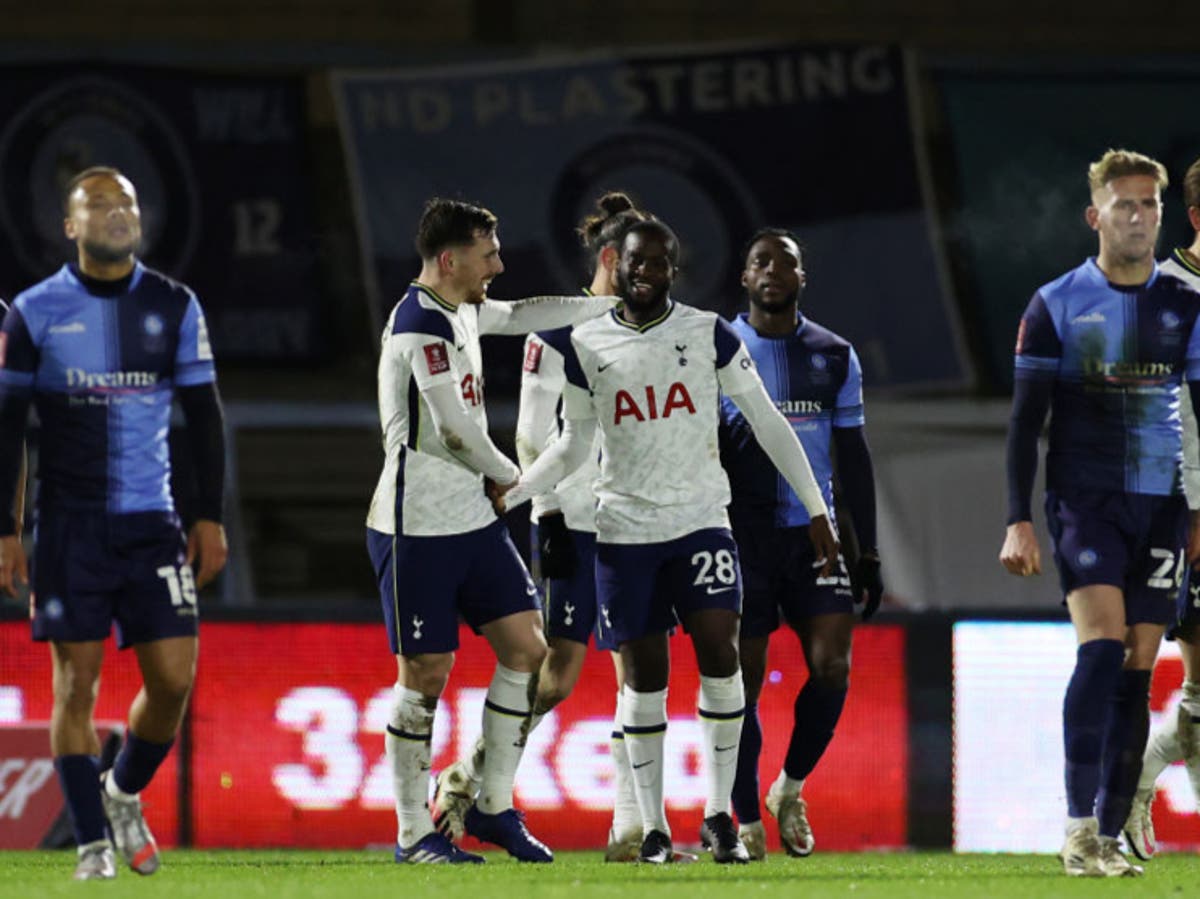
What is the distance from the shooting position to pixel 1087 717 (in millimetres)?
7398


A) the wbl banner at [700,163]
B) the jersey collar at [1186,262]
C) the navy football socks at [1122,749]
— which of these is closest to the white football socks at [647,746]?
the navy football socks at [1122,749]

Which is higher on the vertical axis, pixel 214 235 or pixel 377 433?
pixel 214 235

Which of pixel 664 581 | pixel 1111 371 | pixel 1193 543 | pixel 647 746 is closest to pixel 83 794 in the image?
pixel 647 746

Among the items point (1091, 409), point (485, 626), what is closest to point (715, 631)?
point (485, 626)

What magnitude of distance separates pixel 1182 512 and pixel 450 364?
2.27 meters

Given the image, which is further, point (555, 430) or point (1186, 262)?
point (555, 430)

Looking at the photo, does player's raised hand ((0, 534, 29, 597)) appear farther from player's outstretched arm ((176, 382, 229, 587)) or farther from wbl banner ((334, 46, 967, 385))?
wbl banner ((334, 46, 967, 385))

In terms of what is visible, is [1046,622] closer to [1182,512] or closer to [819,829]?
[819,829]

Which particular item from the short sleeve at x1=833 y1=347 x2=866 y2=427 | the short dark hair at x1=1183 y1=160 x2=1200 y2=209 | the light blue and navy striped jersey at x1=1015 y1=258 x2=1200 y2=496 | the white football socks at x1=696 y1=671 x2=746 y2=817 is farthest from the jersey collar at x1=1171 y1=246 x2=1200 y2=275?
the white football socks at x1=696 y1=671 x2=746 y2=817

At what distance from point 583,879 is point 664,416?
146 centimetres

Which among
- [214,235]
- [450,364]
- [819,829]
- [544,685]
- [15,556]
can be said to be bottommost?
[819,829]

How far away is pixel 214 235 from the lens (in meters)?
15.4

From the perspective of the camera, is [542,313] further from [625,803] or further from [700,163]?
[700,163]

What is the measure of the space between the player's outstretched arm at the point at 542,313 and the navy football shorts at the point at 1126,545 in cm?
163
